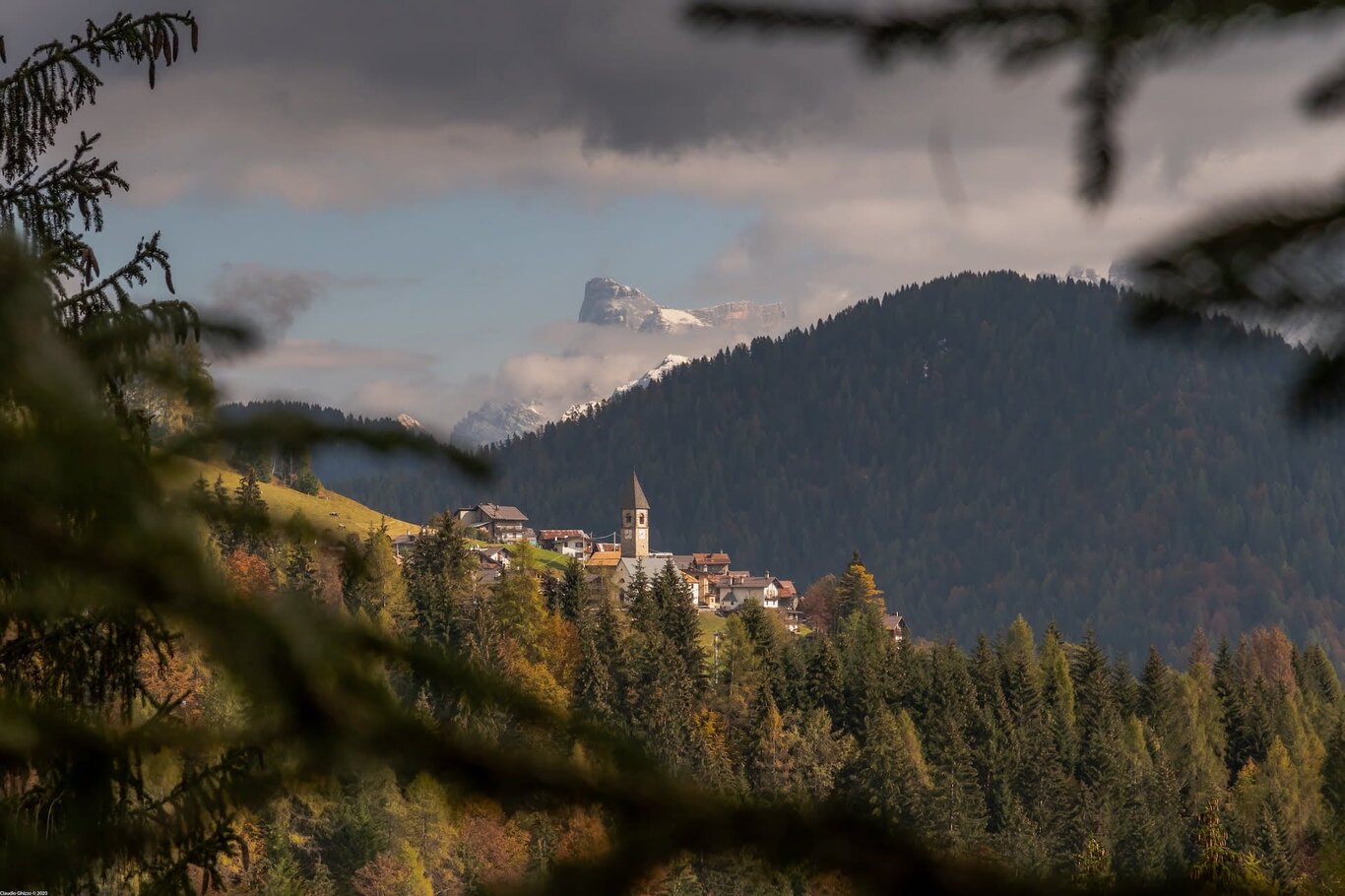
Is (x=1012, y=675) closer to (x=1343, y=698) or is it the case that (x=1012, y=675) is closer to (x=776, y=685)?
(x=776, y=685)

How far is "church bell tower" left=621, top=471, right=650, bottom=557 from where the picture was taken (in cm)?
18712

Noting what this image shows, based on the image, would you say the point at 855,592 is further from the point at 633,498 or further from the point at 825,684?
the point at 633,498

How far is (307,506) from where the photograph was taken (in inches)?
1153

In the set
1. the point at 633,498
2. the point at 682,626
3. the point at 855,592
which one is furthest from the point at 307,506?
the point at 633,498

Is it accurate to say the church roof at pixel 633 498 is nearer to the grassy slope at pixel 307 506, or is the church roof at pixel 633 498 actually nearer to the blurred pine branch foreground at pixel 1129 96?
the grassy slope at pixel 307 506

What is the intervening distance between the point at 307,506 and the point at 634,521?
160906 millimetres

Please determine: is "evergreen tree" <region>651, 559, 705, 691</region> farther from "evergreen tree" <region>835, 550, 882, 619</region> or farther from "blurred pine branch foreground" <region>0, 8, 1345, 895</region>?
"blurred pine branch foreground" <region>0, 8, 1345, 895</region>

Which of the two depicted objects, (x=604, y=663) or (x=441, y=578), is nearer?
(x=604, y=663)

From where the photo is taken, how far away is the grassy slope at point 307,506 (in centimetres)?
211

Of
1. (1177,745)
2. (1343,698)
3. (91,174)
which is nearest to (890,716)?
(1177,745)

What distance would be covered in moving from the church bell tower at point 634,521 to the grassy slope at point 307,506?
1068 inches

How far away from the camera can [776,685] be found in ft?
320

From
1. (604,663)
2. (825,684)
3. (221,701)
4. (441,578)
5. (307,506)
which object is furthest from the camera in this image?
(441,578)

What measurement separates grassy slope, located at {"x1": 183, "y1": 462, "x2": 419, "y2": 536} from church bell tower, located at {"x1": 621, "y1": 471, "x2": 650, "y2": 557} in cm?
2713
